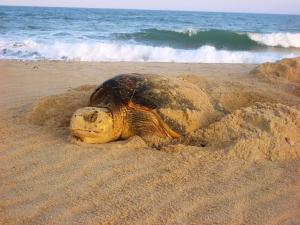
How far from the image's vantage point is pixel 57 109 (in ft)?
11.8

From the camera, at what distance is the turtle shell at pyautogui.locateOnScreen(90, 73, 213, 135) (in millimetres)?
2930

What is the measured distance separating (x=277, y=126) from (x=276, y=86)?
8.75 feet

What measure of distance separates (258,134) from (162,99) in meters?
0.82

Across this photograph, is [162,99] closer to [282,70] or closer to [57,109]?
[57,109]

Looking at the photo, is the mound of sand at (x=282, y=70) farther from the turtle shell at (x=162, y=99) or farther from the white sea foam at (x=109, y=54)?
Answer: the white sea foam at (x=109, y=54)

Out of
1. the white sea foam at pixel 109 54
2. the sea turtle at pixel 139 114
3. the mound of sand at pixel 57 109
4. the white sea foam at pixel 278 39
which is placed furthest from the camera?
the white sea foam at pixel 278 39

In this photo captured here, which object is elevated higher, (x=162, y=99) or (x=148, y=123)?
(x=162, y=99)

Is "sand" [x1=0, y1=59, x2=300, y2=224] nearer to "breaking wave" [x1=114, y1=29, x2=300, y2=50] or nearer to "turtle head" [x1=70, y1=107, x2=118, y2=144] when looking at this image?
"turtle head" [x1=70, y1=107, x2=118, y2=144]

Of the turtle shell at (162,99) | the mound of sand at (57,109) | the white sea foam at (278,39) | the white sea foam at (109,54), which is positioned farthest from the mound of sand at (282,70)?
the white sea foam at (278,39)

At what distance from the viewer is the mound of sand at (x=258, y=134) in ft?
8.83

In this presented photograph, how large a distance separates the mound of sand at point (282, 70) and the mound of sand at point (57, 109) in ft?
→ 11.7

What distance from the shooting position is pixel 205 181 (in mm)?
2295

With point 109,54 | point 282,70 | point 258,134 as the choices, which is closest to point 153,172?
point 258,134

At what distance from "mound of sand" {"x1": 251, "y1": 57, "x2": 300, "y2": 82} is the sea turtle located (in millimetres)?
3470
